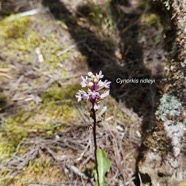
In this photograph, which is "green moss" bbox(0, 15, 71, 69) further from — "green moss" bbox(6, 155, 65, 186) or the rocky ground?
"green moss" bbox(6, 155, 65, 186)

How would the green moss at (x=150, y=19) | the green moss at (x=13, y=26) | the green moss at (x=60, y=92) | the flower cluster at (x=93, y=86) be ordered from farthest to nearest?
the green moss at (x=150, y=19) < the green moss at (x=13, y=26) < the green moss at (x=60, y=92) < the flower cluster at (x=93, y=86)

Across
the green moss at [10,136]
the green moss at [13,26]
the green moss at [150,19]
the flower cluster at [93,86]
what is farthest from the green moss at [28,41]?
the flower cluster at [93,86]

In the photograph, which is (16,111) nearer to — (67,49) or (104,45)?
(67,49)

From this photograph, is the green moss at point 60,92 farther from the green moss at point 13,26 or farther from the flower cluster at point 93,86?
the flower cluster at point 93,86

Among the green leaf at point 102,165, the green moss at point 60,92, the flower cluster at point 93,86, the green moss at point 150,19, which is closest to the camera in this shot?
the flower cluster at point 93,86

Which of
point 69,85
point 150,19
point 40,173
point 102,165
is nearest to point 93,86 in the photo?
point 102,165

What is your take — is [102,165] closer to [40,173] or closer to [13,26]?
[40,173]

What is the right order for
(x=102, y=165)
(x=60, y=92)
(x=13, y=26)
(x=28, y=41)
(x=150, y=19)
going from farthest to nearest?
(x=150, y=19) < (x=13, y=26) < (x=28, y=41) < (x=60, y=92) < (x=102, y=165)

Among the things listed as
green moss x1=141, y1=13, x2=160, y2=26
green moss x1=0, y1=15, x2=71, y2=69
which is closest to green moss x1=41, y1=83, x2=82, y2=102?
green moss x1=0, y1=15, x2=71, y2=69

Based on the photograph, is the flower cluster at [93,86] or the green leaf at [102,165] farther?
the green leaf at [102,165]
